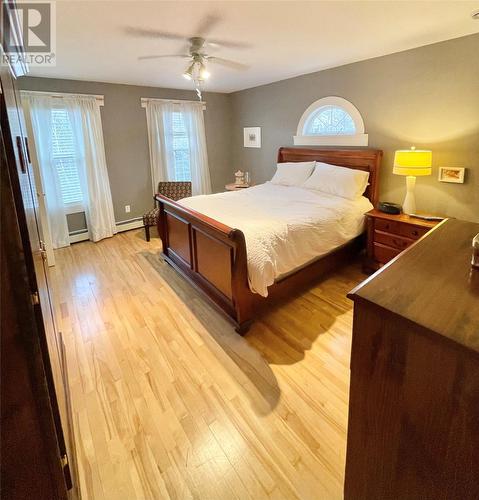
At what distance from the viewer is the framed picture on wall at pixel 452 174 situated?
9.30 ft

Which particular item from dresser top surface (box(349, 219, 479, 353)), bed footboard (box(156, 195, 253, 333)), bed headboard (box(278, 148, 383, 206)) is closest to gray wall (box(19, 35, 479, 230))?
bed headboard (box(278, 148, 383, 206))

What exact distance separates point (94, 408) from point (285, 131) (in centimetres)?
429

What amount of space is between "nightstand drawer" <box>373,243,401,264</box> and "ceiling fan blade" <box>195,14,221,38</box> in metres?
2.52

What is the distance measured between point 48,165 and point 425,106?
4.62 metres

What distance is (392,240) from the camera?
9.95 ft

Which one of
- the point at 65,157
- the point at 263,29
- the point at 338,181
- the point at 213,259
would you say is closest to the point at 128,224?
the point at 65,157

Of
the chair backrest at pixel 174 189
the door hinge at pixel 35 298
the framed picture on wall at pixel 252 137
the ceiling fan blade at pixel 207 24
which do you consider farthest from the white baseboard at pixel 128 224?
the door hinge at pixel 35 298

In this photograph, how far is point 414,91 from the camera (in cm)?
302

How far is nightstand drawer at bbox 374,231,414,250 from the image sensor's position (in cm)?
294

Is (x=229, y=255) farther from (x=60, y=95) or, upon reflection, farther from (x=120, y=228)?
(x=60, y=95)

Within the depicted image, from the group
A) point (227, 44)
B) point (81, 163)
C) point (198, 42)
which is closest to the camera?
point (198, 42)

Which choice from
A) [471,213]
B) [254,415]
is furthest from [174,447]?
[471,213]

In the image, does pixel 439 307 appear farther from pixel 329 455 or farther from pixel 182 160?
pixel 182 160

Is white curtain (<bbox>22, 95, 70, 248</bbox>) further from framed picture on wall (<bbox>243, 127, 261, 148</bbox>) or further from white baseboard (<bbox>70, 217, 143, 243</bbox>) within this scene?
framed picture on wall (<bbox>243, 127, 261, 148</bbox>)
